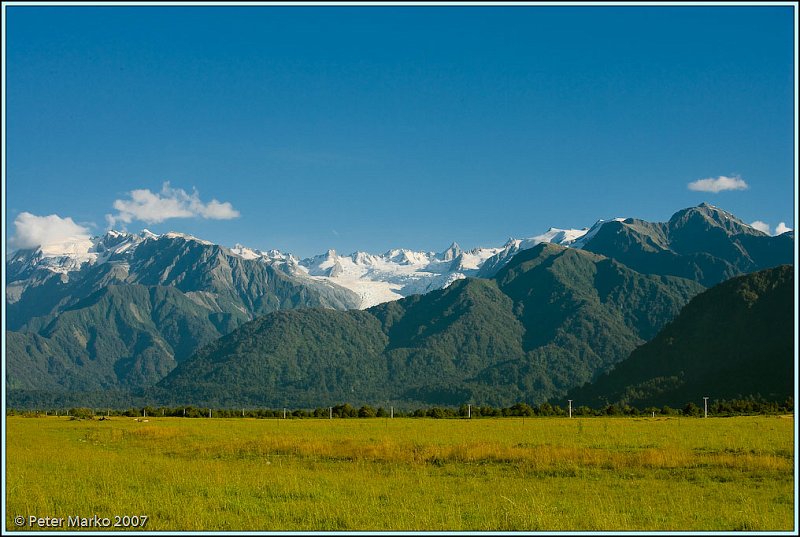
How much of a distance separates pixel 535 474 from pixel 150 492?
2049 centimetres

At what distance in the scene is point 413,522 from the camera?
2978 cm

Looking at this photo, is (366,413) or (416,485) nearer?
(416,485)

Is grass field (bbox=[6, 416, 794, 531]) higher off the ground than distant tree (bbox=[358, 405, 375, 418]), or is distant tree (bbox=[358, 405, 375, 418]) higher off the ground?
grass field (bbox=[6, 416, 794, 531])

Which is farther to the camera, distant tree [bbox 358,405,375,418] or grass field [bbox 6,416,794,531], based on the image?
distant tree [bbox 358,405,375,418]

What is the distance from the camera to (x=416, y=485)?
1556 inches

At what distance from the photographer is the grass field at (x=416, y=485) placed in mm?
30328

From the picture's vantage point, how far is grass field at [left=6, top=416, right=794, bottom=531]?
1194 inches

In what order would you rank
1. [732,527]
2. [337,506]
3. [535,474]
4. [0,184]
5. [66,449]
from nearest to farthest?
[0,184] < [732,527] < [337,506] < [535,474] < [66,449]

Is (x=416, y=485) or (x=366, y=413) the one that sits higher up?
(x=416, y=485)

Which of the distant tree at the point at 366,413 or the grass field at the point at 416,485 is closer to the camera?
the grass field at the point at 416,485

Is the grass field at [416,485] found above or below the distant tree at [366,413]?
above

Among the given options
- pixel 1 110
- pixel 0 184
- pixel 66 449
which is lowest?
pixel 66 449

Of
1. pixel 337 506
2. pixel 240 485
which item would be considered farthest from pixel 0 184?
pixel 240 485

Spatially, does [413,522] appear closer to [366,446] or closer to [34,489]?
[34,489]
